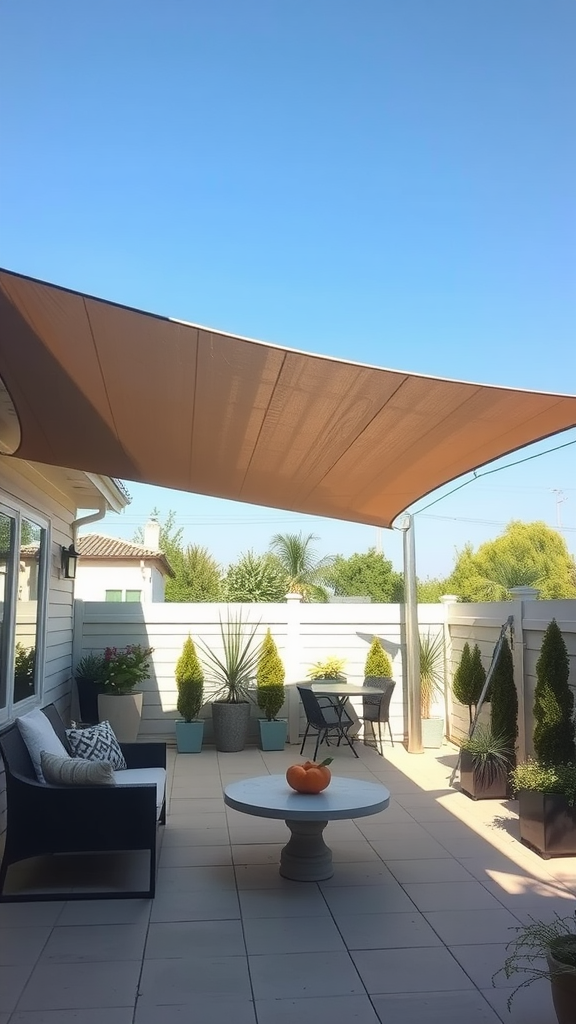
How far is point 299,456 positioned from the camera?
4543mm

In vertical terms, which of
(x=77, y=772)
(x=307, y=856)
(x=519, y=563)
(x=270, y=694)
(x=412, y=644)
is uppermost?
(x=519, y=563)

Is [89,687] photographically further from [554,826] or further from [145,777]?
[554,826]

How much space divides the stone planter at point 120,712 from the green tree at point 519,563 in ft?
73.6

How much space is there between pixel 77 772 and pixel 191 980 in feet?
4.29

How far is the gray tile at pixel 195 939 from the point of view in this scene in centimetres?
305

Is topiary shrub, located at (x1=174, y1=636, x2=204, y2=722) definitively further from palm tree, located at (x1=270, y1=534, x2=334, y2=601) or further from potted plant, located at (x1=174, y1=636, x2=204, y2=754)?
palm tree, located at (x1=270, y1=534, x2=334, y2=601)

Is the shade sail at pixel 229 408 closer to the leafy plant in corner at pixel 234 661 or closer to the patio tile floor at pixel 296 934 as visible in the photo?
the patio tile floor at pixel 296 934

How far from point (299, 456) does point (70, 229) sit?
3.23 meters

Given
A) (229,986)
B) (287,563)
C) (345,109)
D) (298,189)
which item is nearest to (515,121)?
(345,109)

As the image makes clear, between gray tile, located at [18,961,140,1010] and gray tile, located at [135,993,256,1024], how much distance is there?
111mm

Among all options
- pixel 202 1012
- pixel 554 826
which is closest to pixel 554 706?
pixel 554 826

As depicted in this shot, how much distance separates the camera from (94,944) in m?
3.14

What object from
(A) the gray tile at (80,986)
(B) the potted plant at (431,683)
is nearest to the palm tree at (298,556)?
(B) the potted plant at (431,683)

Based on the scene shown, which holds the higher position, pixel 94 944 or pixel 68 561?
pixel 68 561
